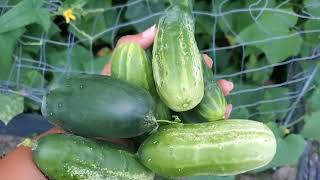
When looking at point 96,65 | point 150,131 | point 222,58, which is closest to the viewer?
point 150,131

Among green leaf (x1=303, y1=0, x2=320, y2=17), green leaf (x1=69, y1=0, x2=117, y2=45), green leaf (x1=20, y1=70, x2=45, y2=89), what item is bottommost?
green leaf (x1=20, y1=70, x2=45, y2=89)

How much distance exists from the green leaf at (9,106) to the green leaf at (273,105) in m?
0.87

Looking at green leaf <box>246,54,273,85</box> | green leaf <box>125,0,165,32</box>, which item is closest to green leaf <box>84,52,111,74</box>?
green leaf <box>125,0,165,32</box>

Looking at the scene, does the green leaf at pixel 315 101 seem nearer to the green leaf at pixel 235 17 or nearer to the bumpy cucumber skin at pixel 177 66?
the green leaf at pixel 235 17

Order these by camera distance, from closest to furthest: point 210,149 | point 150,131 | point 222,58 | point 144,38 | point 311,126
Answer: point 210,149 < point 150,131 < point 144,38 < point 311,126 < point 222,58

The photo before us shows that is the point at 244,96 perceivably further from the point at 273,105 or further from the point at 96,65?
the point at 96,65

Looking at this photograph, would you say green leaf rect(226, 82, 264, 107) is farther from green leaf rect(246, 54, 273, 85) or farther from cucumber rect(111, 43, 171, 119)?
cucumber rect(111, 43, 171, 119)

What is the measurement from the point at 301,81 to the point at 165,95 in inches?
34.9

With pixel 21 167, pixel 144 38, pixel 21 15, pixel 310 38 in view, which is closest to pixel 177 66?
pixel 144 38

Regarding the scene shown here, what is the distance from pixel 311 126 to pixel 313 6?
0.41 meters

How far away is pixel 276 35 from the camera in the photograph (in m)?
2.00

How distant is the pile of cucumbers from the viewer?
1366 millimetres

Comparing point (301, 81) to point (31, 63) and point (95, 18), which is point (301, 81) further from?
point (31, 63)

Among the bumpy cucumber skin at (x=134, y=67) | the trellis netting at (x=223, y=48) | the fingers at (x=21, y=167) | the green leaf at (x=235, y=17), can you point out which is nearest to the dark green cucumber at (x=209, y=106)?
the bumpy cucumber skin at (x=134, y=67)
